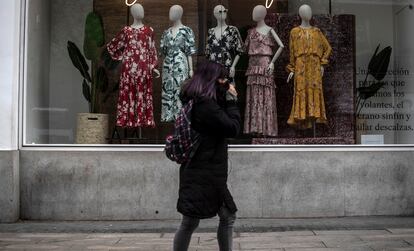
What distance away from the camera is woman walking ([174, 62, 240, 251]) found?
183 inches

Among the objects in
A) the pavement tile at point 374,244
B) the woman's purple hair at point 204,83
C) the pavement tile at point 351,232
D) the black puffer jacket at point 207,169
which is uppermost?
the woman's purple hair at point 204,83

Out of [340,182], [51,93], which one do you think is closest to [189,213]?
[340,182]

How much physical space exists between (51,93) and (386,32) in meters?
4.96

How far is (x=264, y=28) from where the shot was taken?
8.38 m

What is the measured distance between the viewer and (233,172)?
788 cm

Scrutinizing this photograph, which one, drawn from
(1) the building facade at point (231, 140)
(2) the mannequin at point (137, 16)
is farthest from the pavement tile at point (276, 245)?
(2) the mannequin at point (137, 16)

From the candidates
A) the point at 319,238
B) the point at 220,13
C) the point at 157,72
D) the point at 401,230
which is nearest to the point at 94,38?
the point at 157,72

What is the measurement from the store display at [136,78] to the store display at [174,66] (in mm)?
166

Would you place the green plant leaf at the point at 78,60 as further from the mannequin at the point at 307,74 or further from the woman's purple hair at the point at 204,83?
the woman's purple hair at the point at 204,83

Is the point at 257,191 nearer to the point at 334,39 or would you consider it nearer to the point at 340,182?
the point at 340,182

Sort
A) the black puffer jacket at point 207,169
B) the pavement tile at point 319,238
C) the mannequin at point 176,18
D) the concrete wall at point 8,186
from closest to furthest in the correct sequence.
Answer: the black puffer jacket at point 207,169 → the pavement tile at point 319,238 → the concrete wall at point 8,186 → the mannequin at point 176,18

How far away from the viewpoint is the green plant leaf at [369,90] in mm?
8570

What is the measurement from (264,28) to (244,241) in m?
3.21

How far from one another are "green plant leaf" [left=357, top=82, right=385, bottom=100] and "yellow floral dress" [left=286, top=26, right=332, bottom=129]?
68cm
